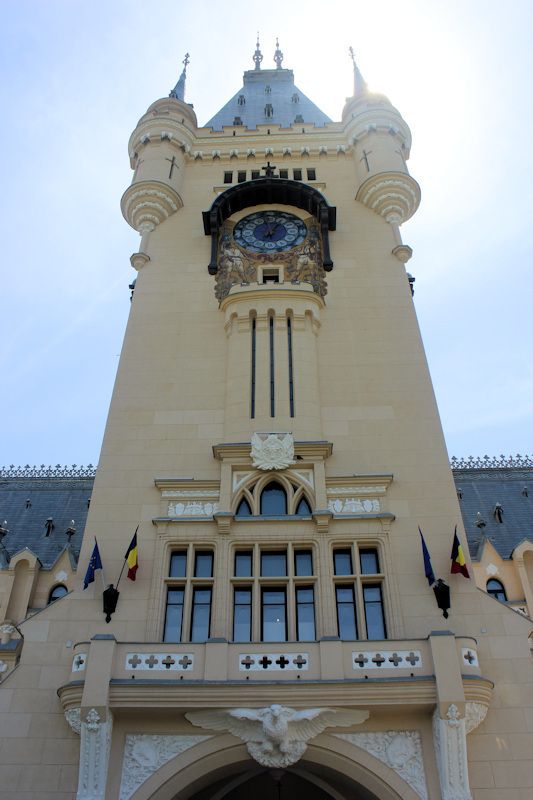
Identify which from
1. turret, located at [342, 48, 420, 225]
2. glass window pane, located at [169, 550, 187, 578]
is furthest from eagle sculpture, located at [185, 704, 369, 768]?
turret, located at [342, 48, 420, 225]

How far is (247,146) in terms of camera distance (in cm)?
3375

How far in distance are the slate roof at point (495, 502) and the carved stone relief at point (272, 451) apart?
10.1m

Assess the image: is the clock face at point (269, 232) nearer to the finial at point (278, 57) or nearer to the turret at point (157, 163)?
the turret at point (157, 163)

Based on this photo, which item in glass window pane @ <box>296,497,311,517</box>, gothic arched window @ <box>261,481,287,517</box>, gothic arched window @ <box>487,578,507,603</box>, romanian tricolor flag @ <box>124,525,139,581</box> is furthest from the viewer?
gothic arched window @ <box>487,578,507,603</box>

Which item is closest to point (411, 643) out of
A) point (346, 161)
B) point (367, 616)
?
point (367, 616)

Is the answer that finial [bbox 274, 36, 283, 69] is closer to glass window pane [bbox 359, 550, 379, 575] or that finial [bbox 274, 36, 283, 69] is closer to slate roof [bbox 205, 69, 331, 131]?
slate roof [bbox 205, 69, 331, 131]

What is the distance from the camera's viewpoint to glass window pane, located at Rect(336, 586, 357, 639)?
60.8 ft

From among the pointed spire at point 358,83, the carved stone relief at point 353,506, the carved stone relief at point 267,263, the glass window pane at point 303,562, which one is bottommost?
the glass window pane at point 303,562

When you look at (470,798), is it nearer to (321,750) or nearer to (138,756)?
(321,750)

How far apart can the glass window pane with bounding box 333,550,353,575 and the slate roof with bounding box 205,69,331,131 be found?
24422mm

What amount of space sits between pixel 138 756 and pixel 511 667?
374 inches

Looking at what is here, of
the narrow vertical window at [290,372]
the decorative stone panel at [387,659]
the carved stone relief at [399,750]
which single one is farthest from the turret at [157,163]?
the carved stone relief at [399,750]

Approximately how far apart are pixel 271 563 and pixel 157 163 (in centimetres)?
2010

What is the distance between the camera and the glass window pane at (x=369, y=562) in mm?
19516
